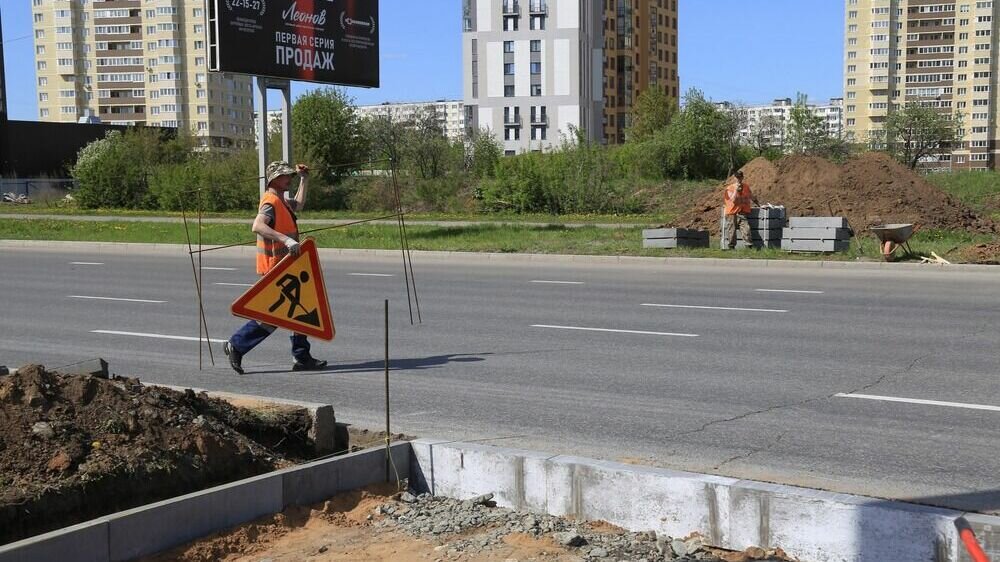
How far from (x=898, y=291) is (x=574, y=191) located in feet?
73.8

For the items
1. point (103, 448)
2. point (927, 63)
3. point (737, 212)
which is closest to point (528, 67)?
point (927, 63)

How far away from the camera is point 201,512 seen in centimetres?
510

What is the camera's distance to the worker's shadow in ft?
32.5

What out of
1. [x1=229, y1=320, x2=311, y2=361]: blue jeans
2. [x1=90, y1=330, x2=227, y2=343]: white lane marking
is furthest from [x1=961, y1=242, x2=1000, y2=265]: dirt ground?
[x1=229, y1=320, x2=311, y2=361]: blue jeans

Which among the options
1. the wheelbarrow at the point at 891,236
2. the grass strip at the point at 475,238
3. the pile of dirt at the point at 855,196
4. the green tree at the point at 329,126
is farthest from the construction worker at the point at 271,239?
the green tree at the point at 329,126

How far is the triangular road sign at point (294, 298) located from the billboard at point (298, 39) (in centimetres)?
1842

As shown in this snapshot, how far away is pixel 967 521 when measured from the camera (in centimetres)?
447

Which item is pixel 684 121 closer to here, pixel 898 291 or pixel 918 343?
pixel 898 291

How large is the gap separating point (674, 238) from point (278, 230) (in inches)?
590

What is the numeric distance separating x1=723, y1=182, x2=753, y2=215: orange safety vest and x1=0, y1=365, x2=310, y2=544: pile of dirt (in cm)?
1820

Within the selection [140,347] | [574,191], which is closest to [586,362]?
[140,347]

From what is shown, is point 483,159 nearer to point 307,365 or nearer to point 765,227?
point 765,227

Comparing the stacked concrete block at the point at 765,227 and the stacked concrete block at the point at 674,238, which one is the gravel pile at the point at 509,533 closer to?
the stacked concrete block at the point at 674,238

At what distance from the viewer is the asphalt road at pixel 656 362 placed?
6672mm
